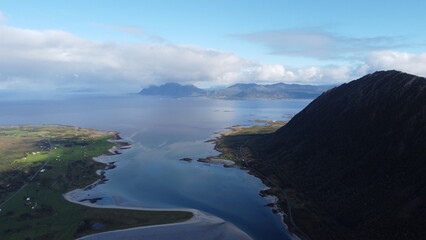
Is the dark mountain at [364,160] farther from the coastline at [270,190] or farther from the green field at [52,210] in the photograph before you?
the green field at [52,210]

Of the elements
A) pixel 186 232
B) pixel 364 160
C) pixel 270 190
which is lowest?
pixel 186 232

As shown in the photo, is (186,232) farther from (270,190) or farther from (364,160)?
(364,160)

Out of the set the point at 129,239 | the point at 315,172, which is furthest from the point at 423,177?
the point at 129,239

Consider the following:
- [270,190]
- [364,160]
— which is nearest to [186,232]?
[270,190]

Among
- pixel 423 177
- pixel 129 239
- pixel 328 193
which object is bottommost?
pixel 129 239

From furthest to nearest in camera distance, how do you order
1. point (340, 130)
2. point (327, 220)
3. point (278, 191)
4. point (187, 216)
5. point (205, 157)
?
point (205, 157) → point (340, 130) → point (278, 191) → point (187, 216) → point (327, 220)

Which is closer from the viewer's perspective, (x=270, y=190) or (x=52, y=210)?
(x=52, y=210)

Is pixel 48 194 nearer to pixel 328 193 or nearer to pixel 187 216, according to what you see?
pixel 187 216

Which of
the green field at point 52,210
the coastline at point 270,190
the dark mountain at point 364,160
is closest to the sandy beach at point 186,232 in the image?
the green field at point 52,210

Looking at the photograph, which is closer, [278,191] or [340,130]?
[278,191]
